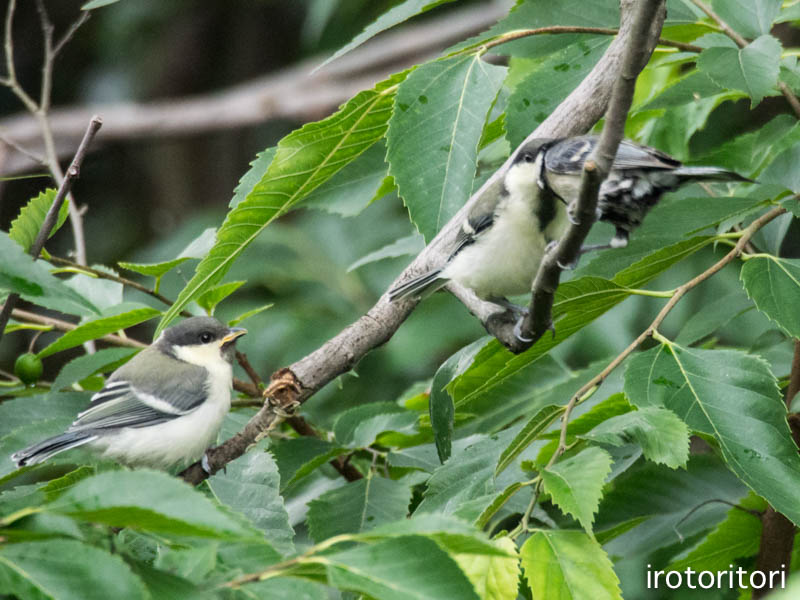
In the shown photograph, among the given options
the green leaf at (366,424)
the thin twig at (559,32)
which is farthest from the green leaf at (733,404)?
the thin twig at (559,32)

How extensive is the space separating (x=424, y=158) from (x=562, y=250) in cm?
62

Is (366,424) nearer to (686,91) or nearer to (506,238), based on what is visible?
(506,238)

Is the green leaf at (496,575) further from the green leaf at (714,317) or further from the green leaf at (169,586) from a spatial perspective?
the green leaf at (714,317)

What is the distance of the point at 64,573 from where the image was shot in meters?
1.12

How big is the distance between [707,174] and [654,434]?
0.47m

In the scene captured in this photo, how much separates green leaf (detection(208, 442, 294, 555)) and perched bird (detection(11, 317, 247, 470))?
429 mm

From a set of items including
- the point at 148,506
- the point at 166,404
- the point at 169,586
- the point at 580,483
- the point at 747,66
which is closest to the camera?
the point at 148,506

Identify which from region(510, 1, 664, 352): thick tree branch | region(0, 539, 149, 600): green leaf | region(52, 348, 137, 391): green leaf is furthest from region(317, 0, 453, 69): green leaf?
region(0, 539, 149, 600): green leaf

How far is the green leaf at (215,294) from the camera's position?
2340mm

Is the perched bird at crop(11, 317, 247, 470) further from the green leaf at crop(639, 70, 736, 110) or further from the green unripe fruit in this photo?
the green leaf at crop(639, 70, 736, 110)

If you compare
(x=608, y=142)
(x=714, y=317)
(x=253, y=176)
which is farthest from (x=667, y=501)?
(x=608, y=142)

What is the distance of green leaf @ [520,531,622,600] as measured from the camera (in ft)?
4.84

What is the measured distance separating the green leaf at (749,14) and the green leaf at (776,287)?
58 centimetres

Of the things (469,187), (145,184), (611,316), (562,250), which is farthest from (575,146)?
(145,184)
